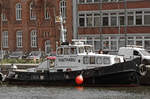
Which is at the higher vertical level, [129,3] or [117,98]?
[129,3]

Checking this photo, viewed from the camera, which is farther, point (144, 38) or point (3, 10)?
point (3, 10)

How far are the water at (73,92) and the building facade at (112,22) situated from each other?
2368cm

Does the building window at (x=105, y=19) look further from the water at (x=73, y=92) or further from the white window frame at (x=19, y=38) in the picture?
the water at (x=73, y=92)

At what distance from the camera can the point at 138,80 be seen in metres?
45.1

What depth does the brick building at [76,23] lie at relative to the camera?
226ft

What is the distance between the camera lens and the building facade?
68125 mm

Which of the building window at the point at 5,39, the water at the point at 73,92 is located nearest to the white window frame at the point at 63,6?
the building window at the point at 5,39

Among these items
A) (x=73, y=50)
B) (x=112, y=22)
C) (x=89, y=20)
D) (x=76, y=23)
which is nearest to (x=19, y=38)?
(x=76, y=23)

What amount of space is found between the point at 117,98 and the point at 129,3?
103 feet

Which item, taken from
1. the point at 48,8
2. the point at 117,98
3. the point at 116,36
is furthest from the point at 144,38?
the point at 117,98

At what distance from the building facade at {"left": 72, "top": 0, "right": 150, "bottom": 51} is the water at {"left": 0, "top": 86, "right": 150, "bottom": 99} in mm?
23679

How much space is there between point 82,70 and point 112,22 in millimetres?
26067

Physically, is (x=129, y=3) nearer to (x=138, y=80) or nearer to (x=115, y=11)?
(x=115, y=11)

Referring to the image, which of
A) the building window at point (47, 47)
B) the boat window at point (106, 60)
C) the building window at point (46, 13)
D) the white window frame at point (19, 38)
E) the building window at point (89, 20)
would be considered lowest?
the boat window at point (106, 60)
